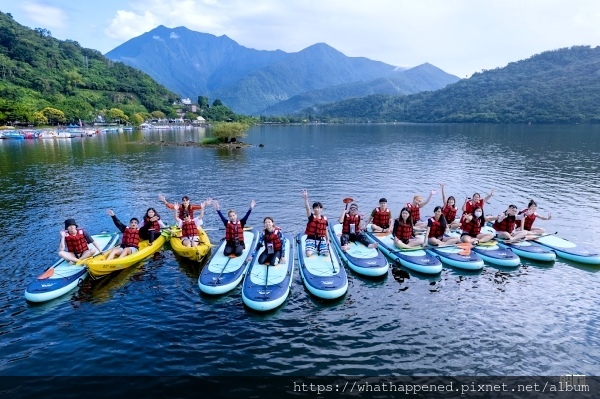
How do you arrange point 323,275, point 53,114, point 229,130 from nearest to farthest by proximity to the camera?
point 323,275
point 229,130
point 53,114

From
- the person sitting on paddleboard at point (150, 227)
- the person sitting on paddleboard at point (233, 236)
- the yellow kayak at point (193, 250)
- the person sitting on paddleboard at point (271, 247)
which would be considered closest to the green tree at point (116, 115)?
the person sitting on paddleboard at point (150, 227)

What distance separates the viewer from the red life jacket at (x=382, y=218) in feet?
65.0

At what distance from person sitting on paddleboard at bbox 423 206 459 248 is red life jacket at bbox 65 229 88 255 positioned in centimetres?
1543

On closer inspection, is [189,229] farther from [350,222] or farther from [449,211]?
[449,211]

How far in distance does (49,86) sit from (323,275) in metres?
182

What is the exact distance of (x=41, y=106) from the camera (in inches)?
4995

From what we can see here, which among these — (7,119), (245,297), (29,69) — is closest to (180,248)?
(245,297)

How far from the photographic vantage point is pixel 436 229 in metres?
18.2

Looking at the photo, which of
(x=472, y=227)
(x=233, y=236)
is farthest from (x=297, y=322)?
(x=472, y=227)

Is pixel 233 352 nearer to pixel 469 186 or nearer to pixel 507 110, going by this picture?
pixel 469 186

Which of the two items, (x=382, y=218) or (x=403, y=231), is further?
(x=382, y=218)

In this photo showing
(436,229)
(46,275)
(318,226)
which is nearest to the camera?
(46,275)

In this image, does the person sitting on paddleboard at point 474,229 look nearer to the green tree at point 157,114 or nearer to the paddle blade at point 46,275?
the paddle blade at point 46,275

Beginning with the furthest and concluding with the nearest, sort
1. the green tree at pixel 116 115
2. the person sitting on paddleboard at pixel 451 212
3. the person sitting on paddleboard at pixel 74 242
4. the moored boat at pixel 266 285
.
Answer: the green tree at pixel 116 115 < the person sitting on paddleboard at pixel 451 212 < the person sitting on paddleboard at pixel 74 242 < the moored boat at pixel 266 285
